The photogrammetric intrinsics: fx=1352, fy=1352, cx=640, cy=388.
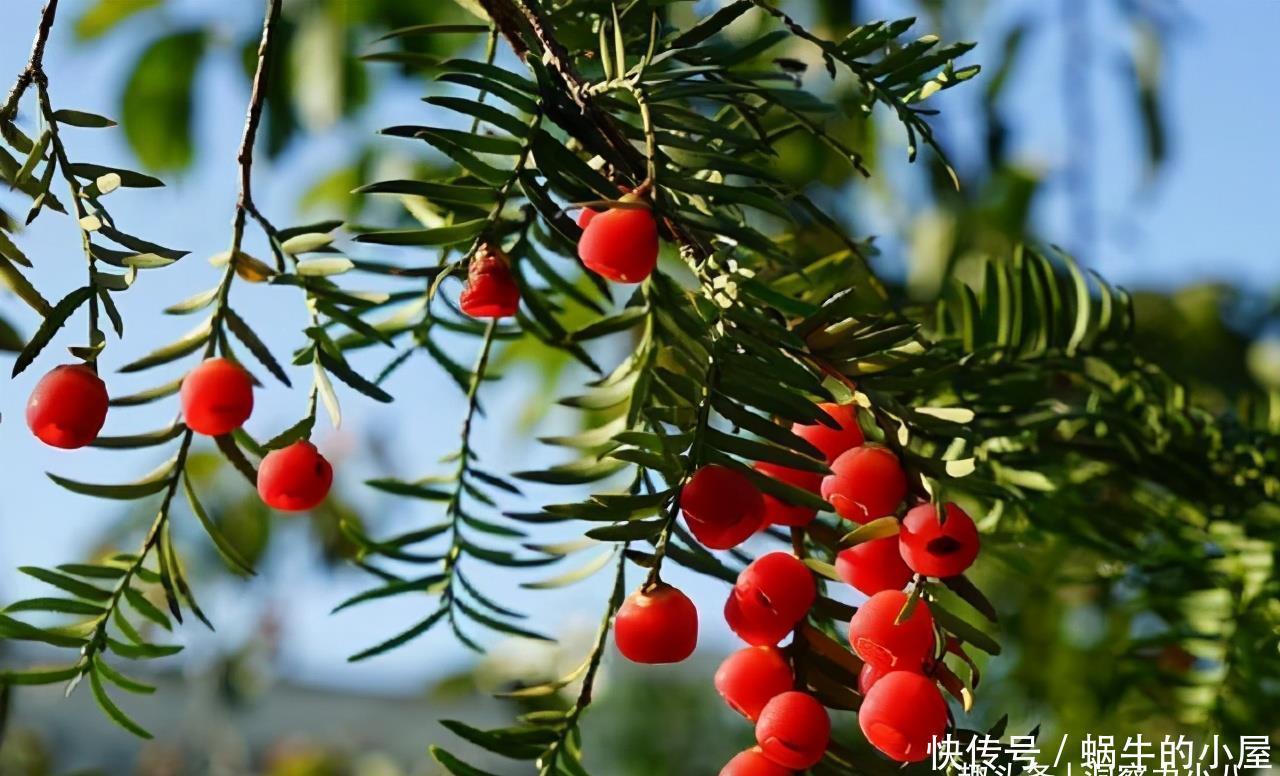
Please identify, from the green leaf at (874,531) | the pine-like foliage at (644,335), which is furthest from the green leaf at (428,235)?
the green leaf at (874,531)

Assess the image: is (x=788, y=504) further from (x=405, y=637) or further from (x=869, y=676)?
(x=405, y=637)

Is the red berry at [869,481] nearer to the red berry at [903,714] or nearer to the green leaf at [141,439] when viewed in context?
the red berry at [903,714]

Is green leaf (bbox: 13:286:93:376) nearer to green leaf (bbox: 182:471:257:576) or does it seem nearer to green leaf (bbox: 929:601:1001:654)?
green leaf (bbox: 182:471:257:576)

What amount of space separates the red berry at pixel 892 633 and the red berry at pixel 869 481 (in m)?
0.02

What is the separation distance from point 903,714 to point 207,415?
0.16 m

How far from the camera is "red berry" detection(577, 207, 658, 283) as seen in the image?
261 millimetres

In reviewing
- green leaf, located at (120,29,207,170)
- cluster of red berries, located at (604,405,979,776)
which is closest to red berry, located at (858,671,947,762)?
cluster of red berries, located at (604,405,979,776)

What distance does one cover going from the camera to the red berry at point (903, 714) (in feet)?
0.85

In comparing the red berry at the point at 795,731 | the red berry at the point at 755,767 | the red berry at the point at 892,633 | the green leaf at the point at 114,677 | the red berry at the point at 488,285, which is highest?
the red berry at the point at 488,285

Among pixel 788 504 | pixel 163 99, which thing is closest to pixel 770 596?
pixel 788 504

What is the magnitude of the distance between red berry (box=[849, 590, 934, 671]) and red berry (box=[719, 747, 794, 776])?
4 cm

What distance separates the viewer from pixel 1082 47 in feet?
3.43

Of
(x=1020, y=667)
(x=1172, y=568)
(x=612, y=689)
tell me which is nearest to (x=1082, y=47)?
(x=1020, y=667)

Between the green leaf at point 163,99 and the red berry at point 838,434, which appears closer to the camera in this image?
the red berry at point 838,434
